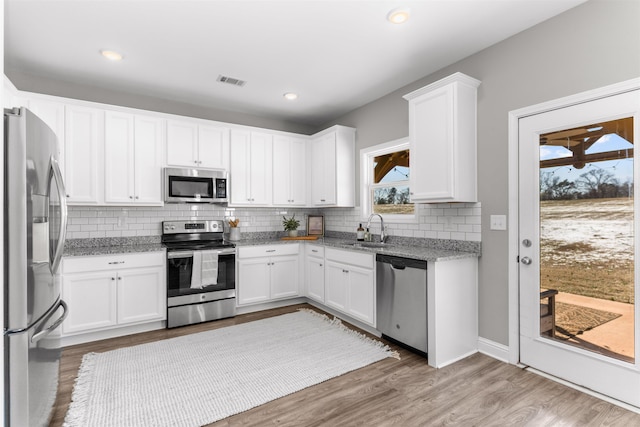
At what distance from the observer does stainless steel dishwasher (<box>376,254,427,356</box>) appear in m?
2.75

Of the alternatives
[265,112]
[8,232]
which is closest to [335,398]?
[8,232]

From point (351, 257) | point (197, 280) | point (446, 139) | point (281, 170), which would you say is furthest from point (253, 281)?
point (446, 139)

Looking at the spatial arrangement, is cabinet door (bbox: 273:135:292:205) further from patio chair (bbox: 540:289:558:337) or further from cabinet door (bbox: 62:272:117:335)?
patio chair (bbox: 540:289:558:337)

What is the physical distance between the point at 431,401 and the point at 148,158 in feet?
11.8

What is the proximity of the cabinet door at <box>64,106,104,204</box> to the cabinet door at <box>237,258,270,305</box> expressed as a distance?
1.73m

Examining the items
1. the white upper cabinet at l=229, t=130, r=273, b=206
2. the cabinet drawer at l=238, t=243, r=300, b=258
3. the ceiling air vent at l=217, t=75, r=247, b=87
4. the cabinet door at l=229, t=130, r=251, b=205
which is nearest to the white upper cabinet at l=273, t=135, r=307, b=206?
the white upper cabinet at l=229, t=130, r=273, b=206

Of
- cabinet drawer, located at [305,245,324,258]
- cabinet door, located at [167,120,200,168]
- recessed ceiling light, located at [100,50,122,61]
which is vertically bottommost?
cabinet drawer, located at [305,245,324,258]

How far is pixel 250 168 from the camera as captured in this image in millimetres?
4387

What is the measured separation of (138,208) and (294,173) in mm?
2039

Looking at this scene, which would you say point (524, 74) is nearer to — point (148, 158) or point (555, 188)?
point (555, 188)

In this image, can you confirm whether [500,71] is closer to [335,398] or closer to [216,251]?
[335,398]

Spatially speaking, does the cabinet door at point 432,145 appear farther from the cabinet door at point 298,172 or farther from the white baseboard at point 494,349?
the cabinet door at point 298,172

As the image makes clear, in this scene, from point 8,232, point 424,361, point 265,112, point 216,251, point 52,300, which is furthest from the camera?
point 265,112

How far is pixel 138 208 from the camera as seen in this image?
154 inches
